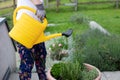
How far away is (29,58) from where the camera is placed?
3938 mm

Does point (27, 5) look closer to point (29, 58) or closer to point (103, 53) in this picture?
point (29, 58)

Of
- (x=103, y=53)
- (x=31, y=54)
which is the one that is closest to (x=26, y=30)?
(x=31, y=54)

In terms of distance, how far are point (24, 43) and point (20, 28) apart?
0.17 meters

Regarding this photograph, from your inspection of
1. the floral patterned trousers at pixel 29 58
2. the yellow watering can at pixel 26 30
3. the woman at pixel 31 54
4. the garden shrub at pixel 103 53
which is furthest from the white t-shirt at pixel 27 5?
the garden shrub at pixel 103 53

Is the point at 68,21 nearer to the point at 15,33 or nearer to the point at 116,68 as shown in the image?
the point at 116,68

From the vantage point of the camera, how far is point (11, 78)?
4836 mm

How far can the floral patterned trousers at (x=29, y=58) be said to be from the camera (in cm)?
390

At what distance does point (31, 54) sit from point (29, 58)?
55 millimetres

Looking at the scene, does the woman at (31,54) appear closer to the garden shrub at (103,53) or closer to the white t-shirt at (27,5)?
the white t-shirt at (27,5)

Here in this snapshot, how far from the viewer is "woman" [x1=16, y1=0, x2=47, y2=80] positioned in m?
3.70

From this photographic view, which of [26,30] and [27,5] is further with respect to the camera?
[27,5]

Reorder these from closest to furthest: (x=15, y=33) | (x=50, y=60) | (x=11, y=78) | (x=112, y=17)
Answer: (x=15, y=33), (x=11, y=78), (x=50, y=60), (x=112, y=17)

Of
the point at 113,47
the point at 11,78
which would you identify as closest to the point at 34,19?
the point at 11,78

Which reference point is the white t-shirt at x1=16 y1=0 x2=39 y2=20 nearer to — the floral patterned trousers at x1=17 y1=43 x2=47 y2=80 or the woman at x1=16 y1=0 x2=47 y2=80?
the woman at x1=16 y1=0 x2=47 y2=80
